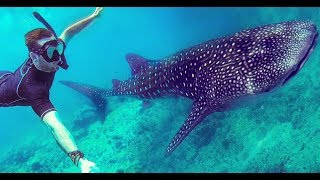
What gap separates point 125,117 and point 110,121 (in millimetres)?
928

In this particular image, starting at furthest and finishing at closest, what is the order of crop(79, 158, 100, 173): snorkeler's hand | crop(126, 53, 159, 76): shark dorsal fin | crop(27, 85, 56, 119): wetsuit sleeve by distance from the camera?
1. crop(126, 53, 159, 76): shark dorsal fin
2. crop(27, 85, 56, 119): wetsuit sleeve
3. crop(79, 158, 100, 173): snorkeler's hand

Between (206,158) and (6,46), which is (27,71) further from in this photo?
(6,46)

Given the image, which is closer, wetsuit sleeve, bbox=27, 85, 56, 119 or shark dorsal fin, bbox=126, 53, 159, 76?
wetsuit sleeve, bbox=27, 85, 56, 119

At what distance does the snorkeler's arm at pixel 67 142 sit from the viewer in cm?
354

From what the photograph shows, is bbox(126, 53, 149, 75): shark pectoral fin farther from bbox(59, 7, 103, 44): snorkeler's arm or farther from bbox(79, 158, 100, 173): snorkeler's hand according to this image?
bbox(79, 158, 100, 173): snorkeler's hand

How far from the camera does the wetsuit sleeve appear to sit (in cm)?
439

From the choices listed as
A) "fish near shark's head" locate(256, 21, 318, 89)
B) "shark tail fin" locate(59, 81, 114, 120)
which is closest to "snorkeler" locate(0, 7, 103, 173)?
"fish near shark's head" locate(256, 21, 318, 89)

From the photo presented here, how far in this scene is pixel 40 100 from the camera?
15.0ft

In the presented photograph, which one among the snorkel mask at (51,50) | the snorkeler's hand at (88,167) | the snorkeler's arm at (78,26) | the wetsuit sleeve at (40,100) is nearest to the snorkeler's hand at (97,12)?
A: the snorkeler's arm at (78,26)

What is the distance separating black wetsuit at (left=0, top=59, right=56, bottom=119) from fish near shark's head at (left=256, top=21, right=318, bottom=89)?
3641 mm

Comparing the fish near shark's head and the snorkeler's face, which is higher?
the snorkeler's face

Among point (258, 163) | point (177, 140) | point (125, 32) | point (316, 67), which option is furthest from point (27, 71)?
point (125, 32)

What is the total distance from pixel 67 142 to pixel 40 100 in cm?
98

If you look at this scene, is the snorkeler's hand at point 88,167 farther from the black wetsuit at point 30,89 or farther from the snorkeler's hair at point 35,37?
the snorkeler's hair at point 35,37
